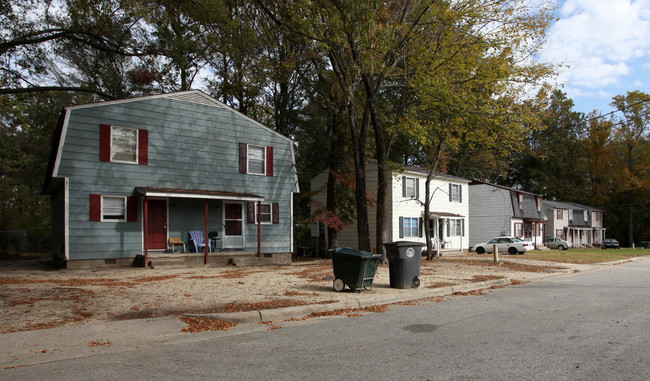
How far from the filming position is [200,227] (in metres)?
20.1

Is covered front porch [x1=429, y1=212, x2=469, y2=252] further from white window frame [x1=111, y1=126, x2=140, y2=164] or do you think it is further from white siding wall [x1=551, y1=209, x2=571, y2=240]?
white siding wall [x1=551, y1=209, x2=571, y2=240]

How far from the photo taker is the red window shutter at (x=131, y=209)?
59.1ft

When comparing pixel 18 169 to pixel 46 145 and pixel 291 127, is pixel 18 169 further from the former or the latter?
pixel 291 127

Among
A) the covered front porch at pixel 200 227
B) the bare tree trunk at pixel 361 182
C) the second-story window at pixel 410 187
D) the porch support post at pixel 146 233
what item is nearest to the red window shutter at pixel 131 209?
the covered front porch at pixel 200 227

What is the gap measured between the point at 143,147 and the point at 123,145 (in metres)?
0.72

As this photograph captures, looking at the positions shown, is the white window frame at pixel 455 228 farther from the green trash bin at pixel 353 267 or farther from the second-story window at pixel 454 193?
the green trash bin at pixel 353 267

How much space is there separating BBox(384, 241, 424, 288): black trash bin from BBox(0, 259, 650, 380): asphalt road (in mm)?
2755

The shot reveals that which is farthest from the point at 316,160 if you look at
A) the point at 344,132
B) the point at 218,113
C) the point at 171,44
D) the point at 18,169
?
the point at 18,169

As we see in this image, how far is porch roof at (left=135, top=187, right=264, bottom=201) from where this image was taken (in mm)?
17602

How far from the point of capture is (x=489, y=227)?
1716 inches

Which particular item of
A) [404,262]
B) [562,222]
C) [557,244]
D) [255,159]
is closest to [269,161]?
[255,159]

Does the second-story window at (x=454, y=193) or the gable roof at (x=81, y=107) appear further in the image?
the second-story window at (x=454, y=193)

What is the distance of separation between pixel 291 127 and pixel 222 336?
30.0 m

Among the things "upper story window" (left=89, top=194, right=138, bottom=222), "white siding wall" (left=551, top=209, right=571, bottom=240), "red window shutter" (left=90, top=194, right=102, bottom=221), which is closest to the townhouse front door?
"upper story window" (left=89, top=194, right=138, bottom=222)
